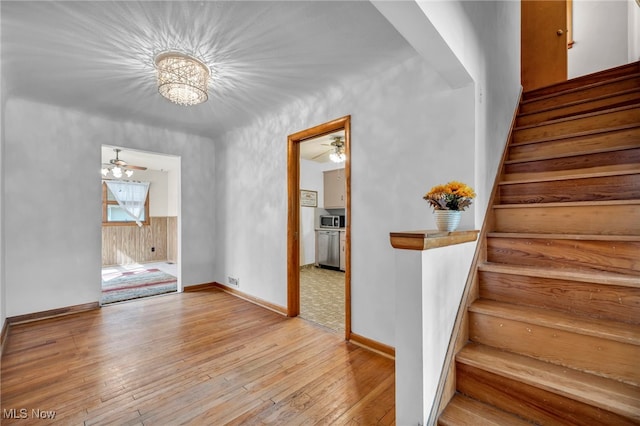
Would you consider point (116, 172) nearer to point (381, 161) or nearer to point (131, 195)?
point (131, 195)

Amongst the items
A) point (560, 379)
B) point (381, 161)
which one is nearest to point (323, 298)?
point (381, 161)

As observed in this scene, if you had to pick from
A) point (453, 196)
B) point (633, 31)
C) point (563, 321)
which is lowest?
point (563, 321)

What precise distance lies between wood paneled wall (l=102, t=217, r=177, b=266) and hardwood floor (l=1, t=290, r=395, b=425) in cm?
384

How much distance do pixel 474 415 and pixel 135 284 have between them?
5.17 meters

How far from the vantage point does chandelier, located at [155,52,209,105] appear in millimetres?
2191

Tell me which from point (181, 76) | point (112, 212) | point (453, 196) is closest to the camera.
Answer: point (453, 196)

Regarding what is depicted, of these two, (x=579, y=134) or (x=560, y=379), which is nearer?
(x=560, y=379)

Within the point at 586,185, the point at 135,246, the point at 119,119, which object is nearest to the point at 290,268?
the point at 586,185

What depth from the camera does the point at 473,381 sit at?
5.05 ft

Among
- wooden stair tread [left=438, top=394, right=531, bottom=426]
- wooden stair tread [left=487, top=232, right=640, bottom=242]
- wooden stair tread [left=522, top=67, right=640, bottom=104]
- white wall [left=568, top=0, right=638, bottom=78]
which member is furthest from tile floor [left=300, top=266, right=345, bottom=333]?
white wall [left=568, top=0, right=638, bottom=78]

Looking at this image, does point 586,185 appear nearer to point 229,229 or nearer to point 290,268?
point 290,268

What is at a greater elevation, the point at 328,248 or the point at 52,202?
the point at 52,202

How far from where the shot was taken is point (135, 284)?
15.8ft

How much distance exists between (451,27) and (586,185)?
1519mm
